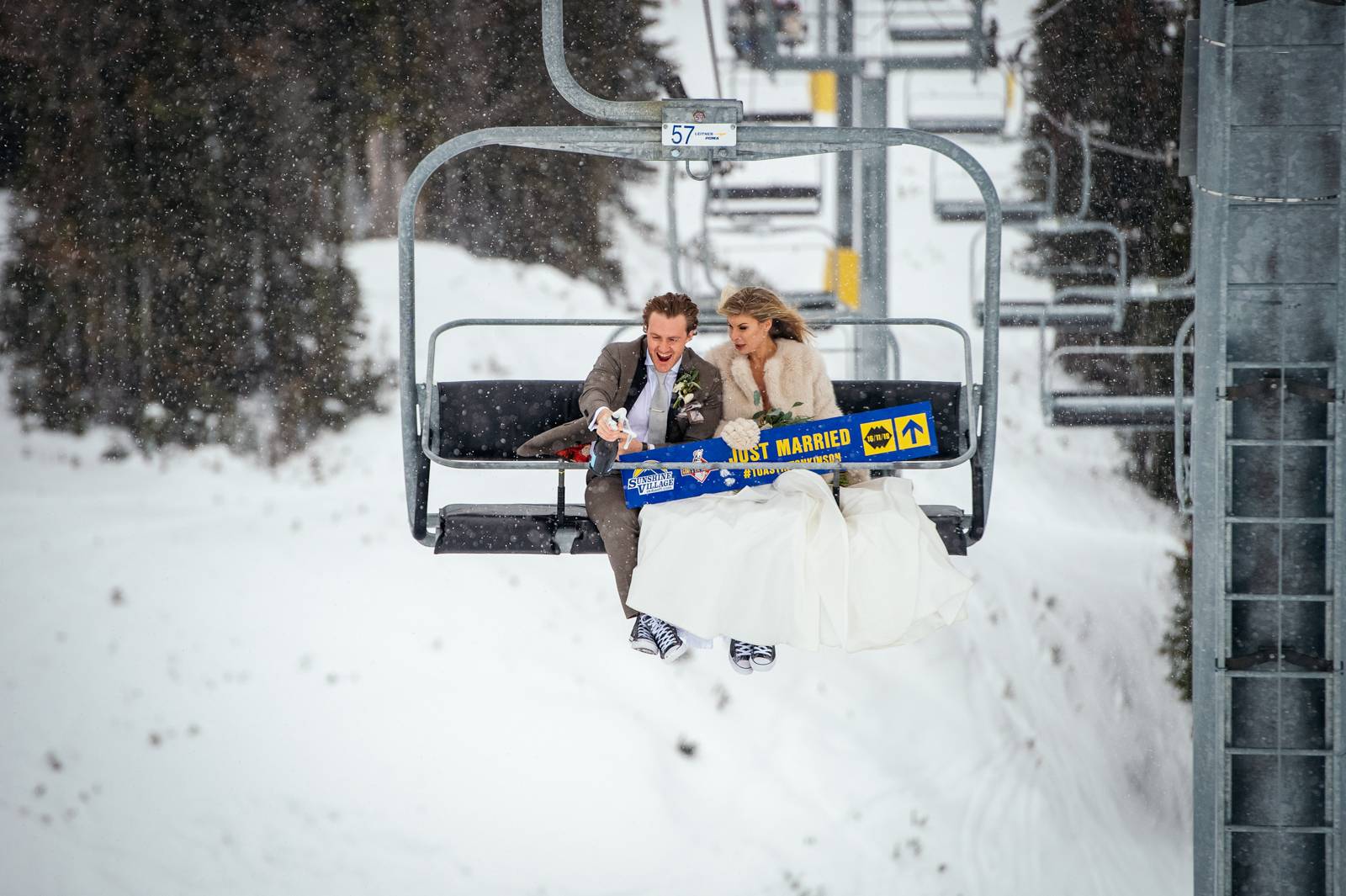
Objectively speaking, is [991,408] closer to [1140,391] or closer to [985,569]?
[985,569]

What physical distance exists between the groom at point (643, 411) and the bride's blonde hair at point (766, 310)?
0.13m

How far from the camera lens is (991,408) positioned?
283cm

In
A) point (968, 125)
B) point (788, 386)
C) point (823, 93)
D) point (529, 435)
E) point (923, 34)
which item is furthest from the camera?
point (823, 93)

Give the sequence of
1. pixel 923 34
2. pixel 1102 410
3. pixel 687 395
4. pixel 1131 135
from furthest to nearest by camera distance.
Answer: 1. pixel 1131 135
2. pixel 923 34
3. pixel 1102 410
4. pixel 687 395

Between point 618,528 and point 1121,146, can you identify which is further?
point 1121,146

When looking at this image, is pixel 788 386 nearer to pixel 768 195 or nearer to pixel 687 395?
pixel 687 395

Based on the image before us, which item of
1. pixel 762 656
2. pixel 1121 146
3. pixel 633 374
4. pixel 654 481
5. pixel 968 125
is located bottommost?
pixel 762 656

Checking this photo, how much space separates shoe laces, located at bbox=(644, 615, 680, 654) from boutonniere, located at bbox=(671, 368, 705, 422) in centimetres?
48

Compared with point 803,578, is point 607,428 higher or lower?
higher

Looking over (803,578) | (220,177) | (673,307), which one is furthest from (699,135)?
(220,177)

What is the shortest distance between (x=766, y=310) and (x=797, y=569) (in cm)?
66

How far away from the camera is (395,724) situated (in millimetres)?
6945

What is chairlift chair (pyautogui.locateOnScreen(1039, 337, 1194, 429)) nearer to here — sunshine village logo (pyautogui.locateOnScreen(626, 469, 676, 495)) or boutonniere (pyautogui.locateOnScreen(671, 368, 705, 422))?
boutonniere (pyautogui.locateOnScreen(671, 368, 705, 422))

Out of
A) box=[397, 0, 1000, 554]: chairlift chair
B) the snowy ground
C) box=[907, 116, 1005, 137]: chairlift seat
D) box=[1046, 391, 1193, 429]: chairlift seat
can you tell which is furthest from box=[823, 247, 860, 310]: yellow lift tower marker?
box=[397, 0, 1000, 554]: chairlift chair
